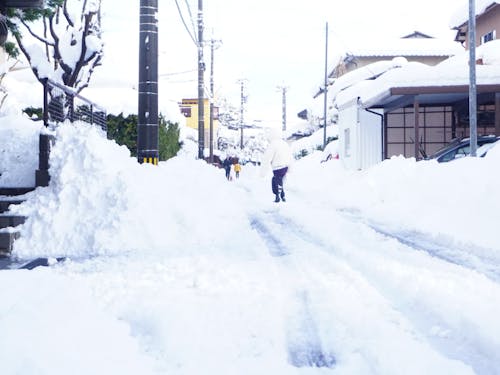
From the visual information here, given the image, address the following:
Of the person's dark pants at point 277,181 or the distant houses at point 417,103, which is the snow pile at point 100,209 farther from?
the distant houses at point 417,103

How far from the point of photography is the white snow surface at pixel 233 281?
3150mm

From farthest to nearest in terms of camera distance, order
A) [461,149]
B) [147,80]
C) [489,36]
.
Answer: [489,36], [461,149], [147,80]

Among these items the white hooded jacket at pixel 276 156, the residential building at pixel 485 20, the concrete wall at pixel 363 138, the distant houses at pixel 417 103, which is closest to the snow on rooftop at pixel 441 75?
the distant houses at pixel 417 103

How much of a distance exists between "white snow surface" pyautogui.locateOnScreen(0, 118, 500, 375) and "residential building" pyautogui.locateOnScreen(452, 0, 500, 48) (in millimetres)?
18783

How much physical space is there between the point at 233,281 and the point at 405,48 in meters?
37.5

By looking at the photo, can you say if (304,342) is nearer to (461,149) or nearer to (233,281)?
(233,281)

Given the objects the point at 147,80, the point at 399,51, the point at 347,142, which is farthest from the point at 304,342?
the point at 399,51

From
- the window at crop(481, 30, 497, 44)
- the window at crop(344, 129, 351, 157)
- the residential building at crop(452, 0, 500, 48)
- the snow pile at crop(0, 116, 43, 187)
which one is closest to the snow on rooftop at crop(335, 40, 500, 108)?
the window at crop(344, 129, 351, 157)

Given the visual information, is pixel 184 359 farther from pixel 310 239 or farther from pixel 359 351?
pixel 310 239

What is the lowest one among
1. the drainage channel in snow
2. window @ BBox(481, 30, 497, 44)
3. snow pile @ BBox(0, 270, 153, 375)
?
the drainage channel in snow

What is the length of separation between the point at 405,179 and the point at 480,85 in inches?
254

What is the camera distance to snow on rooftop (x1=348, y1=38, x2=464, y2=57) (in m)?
38.2

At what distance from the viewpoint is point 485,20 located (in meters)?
28.4

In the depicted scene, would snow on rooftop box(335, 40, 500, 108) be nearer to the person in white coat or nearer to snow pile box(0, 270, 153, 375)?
the person in white coat
